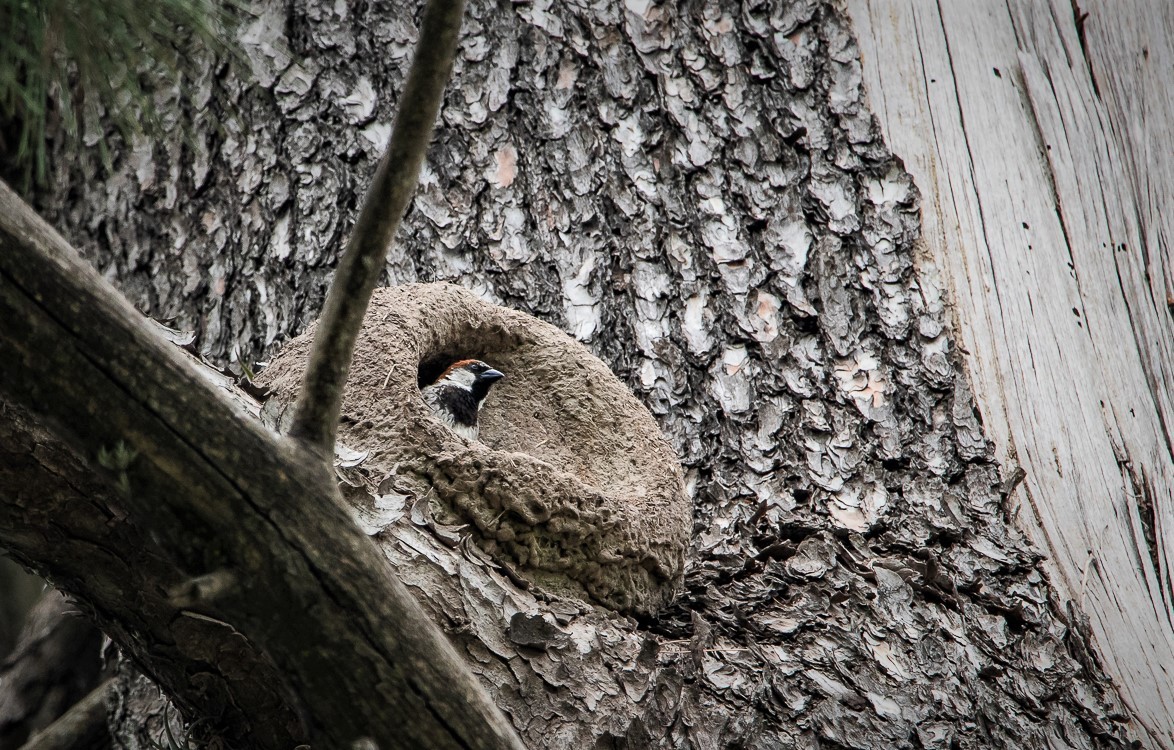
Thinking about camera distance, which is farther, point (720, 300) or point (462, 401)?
point (462, 401)

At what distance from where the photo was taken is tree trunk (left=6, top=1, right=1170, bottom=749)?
6.40 feet

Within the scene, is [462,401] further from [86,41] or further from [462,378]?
[86,41]

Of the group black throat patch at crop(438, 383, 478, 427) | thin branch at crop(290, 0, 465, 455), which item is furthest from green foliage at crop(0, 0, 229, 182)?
black throat patch at crop(438, 383, 478, 427)

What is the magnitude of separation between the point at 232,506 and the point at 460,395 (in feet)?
5.35

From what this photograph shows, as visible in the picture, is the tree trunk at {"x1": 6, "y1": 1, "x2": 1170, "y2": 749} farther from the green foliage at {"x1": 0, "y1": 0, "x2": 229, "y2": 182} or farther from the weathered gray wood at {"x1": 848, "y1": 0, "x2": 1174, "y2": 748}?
the green foliage at {"x1": 0, "y1": 0, "x2": 229, "y2": 182}

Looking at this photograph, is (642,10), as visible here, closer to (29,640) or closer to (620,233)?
(620,233)

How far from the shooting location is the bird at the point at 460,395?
107 inches

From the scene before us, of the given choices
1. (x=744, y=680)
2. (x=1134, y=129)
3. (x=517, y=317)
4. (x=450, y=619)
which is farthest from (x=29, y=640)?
(x=1134, y=129)

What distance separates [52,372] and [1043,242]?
2551mm

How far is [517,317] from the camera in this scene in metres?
2.49

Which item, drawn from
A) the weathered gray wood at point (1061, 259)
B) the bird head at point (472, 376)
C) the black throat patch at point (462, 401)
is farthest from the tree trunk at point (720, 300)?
the black throat patch at point (462, 401)

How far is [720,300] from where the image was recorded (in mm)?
2641

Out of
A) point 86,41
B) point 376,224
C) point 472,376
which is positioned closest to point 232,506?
point 376,224

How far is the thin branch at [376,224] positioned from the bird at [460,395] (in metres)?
1.39
